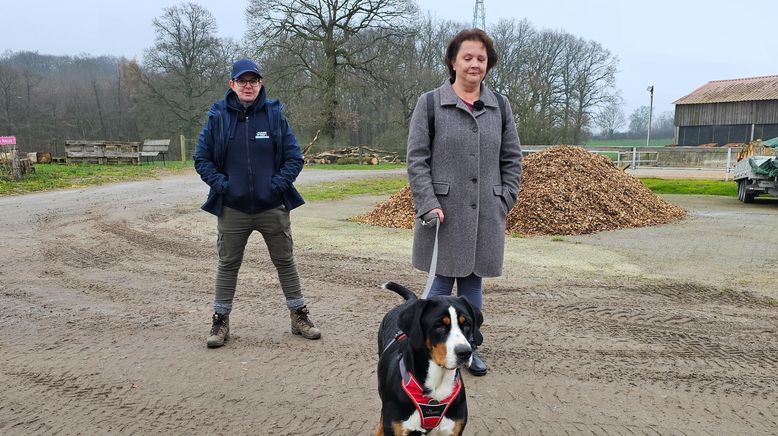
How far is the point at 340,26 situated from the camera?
3516 centimetres

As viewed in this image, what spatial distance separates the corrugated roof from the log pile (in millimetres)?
26323

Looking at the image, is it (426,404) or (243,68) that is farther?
(243,68)

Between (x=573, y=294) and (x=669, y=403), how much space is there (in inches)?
97.6

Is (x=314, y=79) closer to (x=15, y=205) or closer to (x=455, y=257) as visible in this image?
(x=15, y=205)

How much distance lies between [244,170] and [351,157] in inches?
1302

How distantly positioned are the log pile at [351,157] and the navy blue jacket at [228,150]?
32163mm

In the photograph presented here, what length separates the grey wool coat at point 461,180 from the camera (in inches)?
139

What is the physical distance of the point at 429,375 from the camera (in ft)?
8.39

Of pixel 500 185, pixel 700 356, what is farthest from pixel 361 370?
pixel 700 356

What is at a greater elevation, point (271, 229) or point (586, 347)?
point (271, 229)

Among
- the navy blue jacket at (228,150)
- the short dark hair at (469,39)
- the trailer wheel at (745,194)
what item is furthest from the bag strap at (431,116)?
the trailer wheel at (745,194)

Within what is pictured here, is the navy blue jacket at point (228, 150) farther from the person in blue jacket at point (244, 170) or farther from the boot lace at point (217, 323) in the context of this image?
the boot lace at point (217, 323)

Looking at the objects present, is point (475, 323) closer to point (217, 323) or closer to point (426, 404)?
point (426, 404)

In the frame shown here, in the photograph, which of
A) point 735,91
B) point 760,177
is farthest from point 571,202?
point 735,91
